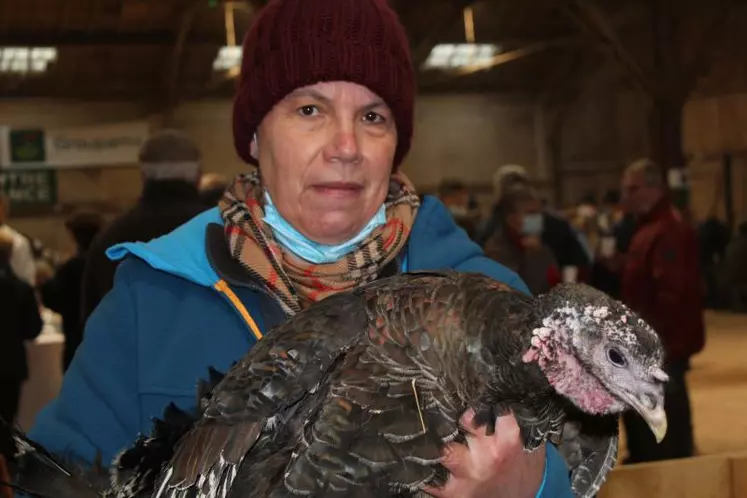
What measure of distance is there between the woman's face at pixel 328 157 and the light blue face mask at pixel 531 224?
13.0 feet

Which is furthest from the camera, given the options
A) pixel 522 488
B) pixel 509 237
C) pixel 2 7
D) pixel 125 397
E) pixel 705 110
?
pixel 705 110

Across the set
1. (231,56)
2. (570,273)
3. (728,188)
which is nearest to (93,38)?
(231,56)

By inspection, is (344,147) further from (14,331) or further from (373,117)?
(14,331)

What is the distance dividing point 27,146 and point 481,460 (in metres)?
18.7

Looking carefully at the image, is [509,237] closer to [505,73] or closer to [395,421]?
[395,421]

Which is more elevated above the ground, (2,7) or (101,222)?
(2,7)

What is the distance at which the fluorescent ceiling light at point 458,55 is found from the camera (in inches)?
699

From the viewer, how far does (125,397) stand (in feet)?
6.14

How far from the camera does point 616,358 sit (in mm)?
1337

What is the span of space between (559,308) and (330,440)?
40 cm

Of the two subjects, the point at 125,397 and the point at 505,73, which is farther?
the point at 505,73

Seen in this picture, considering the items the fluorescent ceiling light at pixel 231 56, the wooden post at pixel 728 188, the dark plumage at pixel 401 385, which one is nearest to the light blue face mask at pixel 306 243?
the dark plumage at pixel 401 385

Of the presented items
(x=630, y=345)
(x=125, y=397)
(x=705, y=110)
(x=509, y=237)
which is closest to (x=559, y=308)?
(x=630, y=345)

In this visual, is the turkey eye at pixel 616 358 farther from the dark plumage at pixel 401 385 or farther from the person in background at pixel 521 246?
the person in background at pixel 521 246
